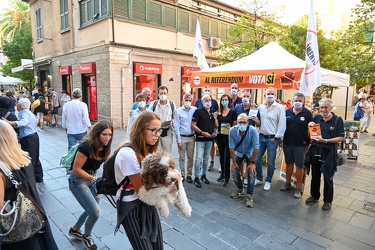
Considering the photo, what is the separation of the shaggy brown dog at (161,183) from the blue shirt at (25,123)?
396 centimetres

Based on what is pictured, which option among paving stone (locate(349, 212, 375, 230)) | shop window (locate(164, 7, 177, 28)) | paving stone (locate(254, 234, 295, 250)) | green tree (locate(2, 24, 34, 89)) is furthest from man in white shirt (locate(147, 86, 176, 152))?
green tree (locate(2, 24, 34, 89))

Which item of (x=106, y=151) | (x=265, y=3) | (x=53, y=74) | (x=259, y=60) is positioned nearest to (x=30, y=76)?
(x=53, y=74)

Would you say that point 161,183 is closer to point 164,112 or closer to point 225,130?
point 164,112

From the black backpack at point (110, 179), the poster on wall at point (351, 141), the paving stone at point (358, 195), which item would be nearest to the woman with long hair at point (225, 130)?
the paving stone at point (358, 195)

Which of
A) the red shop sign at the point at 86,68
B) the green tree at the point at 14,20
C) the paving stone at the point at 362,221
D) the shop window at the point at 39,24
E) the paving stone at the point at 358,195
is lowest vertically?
the paving stone at the point at 358,195

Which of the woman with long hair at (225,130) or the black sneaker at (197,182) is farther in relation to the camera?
the woman with long hair at (225,130)

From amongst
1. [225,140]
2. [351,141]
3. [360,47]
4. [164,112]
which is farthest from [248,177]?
[360,47]

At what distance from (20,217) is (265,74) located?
215 inches

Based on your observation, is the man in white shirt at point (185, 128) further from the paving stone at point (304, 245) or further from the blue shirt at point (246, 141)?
the paving stone at point (304, 245)

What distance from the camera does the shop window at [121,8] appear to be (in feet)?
35.5

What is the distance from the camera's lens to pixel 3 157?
1797 millimetres

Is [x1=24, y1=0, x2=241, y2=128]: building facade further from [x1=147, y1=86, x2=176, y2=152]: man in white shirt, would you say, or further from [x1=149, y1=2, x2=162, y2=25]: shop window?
[x1=147, y1=86, x2=176, y2=152]: man in white shirt

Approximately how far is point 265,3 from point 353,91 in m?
24.5

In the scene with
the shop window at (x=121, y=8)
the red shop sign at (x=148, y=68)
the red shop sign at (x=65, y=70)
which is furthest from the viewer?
the red shop sign at (x=65, y=70)
